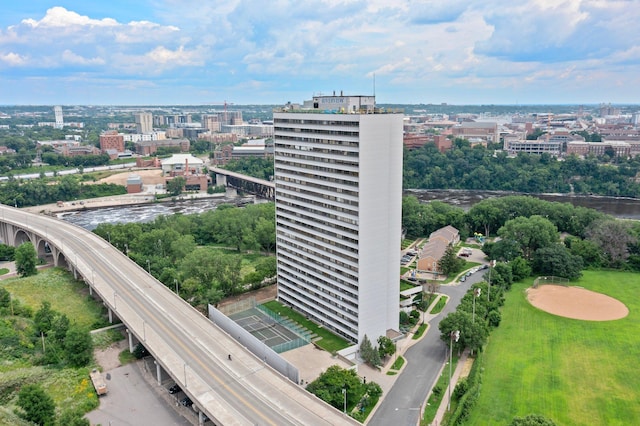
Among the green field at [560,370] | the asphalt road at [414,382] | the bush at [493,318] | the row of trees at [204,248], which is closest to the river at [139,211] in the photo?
the row of trees at [204,248]

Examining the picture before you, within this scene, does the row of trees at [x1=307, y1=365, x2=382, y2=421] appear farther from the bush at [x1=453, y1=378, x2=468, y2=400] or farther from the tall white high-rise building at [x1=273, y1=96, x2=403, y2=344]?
the tall white high-rise building at [x1=273, y1=96, x2=403, y2=344]

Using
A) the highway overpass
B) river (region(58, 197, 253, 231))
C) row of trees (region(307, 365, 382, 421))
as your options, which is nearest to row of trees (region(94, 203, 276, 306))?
the highway overpass

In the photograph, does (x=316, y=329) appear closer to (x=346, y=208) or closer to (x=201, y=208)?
(x=346, y=208)

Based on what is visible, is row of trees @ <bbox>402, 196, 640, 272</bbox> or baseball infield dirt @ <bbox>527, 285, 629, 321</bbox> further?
row of trees @ <bbox>402, 196, 640, 272</bbox>

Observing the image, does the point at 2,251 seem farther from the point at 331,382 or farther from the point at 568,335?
the point at 568,335

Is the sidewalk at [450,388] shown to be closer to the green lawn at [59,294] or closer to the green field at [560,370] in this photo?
the green field at [560,370]

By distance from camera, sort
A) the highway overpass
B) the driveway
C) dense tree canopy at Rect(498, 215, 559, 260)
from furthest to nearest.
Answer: dense tree canopy at Rect(498, 215, 559, 260), the driveway, the highway overpass
